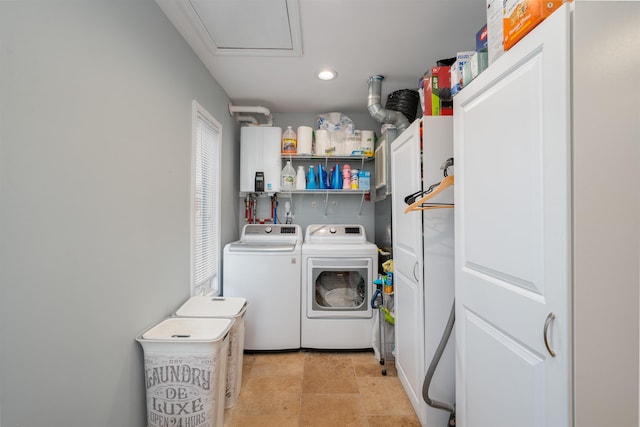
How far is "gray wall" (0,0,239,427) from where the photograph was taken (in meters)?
0.84

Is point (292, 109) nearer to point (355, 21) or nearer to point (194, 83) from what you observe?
point (194, 83)

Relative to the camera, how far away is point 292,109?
10.3 ft

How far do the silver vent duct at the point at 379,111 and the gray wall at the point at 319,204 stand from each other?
73cm

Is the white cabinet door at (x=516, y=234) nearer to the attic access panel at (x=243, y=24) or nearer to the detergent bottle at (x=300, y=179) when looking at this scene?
the attic access panel at (x=243, y=24)

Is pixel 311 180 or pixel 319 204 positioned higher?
pixel 311 180

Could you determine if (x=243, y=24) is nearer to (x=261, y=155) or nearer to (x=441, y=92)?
(x=441, y=92)

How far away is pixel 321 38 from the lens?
1834 millimetres

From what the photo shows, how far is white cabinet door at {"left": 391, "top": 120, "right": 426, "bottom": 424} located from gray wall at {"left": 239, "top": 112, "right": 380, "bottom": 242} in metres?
1.23

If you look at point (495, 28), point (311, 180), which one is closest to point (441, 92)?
point (495, 28)

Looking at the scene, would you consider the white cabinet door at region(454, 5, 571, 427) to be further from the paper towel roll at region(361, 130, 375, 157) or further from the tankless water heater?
the tankless water heater

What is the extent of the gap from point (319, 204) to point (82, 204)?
2.37 meters

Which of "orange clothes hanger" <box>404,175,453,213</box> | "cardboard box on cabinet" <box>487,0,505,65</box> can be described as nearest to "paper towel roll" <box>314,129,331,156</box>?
"orange clothes hanger" <box>404,175,453,213</box>

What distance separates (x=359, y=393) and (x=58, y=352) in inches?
70.0

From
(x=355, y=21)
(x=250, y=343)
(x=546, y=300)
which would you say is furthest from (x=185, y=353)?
(x=355, y=21)
